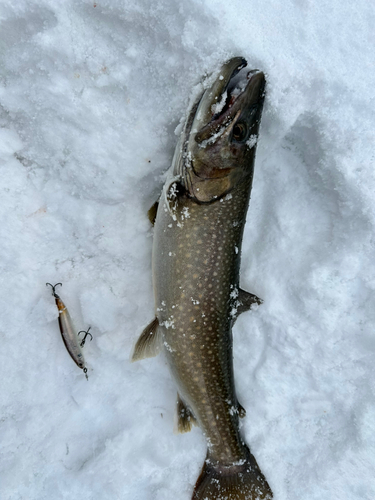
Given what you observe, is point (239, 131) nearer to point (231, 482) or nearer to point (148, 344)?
point (148, 344)

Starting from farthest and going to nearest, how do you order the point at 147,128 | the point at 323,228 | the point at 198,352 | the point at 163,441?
the point at 163,441 → the point at 323,228 → the point at 147,128 → the point at 198,352

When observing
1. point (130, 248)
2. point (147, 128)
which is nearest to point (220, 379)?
point (130, 248)

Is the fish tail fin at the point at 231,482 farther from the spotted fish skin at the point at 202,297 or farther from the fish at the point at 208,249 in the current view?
the spotted fish skin at the point at 202,297

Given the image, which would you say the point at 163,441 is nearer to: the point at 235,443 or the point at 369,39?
the point at 235,443

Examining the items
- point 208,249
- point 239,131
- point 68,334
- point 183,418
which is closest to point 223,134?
point 239,131

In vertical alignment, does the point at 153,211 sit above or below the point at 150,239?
above

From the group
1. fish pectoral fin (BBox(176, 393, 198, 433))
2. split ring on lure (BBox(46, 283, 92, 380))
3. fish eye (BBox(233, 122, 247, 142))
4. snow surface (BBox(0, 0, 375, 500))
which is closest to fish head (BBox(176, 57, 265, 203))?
fish eye (BBox(233, 122, 247, 142))

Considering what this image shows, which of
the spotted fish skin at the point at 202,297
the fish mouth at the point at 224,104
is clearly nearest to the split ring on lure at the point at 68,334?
the spotted fish skin at the point at 202,297
